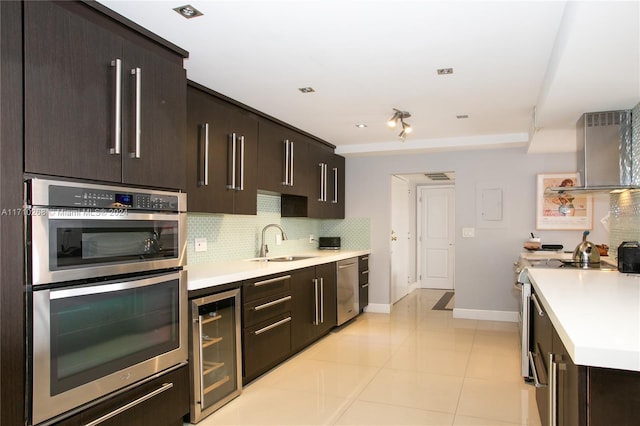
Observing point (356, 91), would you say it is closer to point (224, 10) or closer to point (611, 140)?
point (224, 10)

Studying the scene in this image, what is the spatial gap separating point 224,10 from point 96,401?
196cm

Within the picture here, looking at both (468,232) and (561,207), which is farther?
(468,232)

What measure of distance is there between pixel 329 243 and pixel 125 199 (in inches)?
164

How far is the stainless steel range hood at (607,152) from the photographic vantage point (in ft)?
10.3

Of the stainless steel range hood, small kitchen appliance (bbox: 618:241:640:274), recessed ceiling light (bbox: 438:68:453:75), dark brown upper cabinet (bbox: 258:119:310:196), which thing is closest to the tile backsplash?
dark brown upper cabinet (bbox: 258:119:310:196)

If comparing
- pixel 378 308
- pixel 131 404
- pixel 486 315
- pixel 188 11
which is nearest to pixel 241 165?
pixel 188 11

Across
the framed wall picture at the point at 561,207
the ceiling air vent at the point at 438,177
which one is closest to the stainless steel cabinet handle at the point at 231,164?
the framed wall picture at the point at 561,207

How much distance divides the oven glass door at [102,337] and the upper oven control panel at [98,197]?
1.20 ft

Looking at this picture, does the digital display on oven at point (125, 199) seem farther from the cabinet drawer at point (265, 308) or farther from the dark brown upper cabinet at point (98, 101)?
the cabinet drawer at point (265, 308)

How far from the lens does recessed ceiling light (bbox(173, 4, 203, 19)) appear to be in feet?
7.13

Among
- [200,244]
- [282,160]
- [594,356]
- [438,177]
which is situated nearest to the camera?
[594,356]

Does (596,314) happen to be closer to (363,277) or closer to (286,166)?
(286,166)

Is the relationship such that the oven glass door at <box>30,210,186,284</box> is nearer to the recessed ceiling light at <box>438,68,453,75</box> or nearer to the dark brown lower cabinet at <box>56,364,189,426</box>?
the dark brown lower cabinet at <box>56,364,189,426</box>

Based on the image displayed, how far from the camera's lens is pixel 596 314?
167cm
